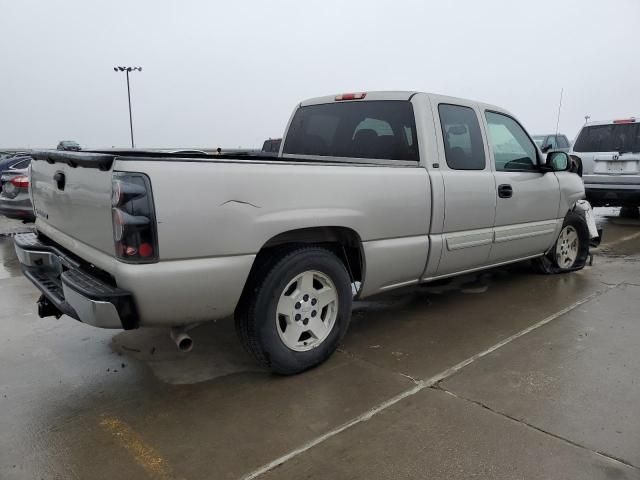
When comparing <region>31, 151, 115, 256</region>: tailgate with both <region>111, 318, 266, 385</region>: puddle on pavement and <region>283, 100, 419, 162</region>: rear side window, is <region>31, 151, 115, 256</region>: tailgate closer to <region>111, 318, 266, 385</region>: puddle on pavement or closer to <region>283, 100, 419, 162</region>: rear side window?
<region>111, 318, 266, 385</region>: puddle on pavement

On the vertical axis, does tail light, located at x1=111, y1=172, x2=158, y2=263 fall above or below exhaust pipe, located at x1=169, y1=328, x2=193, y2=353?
above

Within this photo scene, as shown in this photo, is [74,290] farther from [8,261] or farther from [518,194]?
[8,261]

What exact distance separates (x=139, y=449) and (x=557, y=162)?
14.6ft

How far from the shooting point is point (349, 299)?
3492 mm

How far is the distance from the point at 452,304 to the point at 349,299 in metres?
1.74

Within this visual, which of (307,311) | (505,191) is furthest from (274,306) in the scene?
(505,191)

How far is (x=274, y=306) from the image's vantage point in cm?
310

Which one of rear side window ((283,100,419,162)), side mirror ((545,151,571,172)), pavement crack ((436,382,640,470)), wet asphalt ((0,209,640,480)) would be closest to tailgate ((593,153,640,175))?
side mirror ((545,151,571,172))

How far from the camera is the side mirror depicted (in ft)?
16.4

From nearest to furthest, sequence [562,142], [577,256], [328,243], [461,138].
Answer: [328,243]
[461,138]
[577,256]
[562,142]

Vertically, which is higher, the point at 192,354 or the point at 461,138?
the point at 461,138

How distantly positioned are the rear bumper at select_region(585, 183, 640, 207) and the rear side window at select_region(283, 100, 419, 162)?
6.52 meters

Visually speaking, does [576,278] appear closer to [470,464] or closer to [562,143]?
[470,464]

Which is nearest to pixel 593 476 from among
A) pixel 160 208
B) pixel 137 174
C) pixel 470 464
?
pixel 470 464
